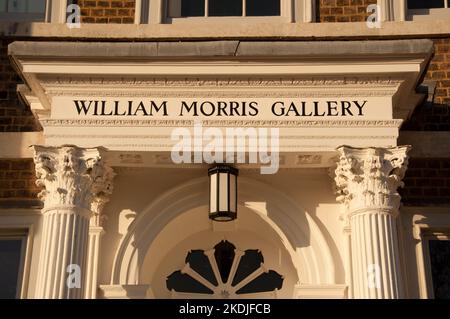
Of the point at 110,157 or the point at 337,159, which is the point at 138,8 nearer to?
the point at 110,157

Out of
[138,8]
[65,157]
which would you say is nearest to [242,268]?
[65,157]

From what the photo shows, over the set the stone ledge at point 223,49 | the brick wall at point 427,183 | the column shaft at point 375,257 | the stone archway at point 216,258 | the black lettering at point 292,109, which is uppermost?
the stone ledge at point 223,49

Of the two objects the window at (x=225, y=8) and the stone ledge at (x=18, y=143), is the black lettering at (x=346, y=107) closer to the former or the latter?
the window at (x=225, y=8)

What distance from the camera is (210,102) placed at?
10969 mm

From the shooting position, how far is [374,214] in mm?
10414

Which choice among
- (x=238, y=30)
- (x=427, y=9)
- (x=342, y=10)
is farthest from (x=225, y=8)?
(x=427, y=9)

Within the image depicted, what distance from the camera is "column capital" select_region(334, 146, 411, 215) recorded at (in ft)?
34.3

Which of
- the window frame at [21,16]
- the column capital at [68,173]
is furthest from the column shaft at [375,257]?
the window frame at [21,16]

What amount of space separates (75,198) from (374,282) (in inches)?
127

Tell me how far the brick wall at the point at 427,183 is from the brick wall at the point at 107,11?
13.1 ft

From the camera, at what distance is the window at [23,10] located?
1281 cm

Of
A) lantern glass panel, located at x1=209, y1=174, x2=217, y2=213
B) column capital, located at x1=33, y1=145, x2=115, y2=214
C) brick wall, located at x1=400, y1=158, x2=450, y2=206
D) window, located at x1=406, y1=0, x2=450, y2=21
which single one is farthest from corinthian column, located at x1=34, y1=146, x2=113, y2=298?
window, located at x1=406, y1=0, x2=450, y2=21

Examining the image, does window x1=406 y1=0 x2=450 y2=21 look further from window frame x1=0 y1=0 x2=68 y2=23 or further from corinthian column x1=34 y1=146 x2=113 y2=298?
corinthian column x1=34 y1=146 x2=113 y2=298

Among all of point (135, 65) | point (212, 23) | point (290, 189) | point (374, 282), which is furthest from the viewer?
point (212, 23)
